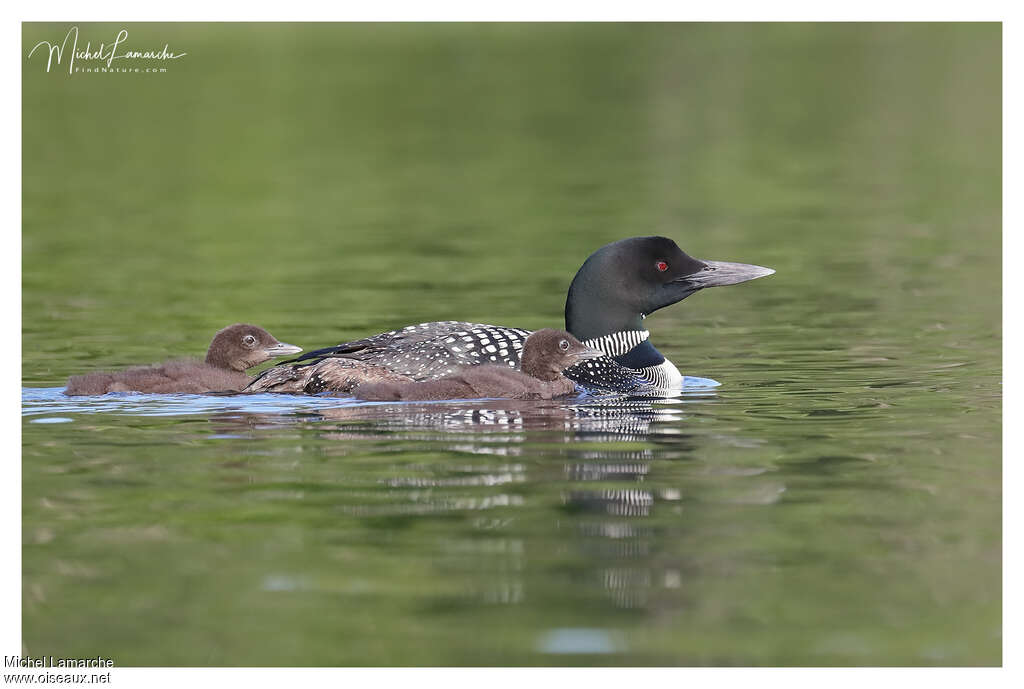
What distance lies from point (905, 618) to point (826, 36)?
3108cm

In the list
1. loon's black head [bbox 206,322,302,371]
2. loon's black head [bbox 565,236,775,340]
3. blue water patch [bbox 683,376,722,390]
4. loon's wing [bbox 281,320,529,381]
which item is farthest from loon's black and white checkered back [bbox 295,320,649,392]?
loon's black head [bbox 206,322,302,371]

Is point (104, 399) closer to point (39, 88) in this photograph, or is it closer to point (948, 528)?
point (948, 528)

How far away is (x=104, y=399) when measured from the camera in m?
8.48

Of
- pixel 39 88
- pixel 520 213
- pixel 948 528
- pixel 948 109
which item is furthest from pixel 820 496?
pixel 39 88

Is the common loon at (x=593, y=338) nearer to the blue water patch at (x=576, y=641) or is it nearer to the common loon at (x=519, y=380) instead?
the common loon at (x=519, y=380)

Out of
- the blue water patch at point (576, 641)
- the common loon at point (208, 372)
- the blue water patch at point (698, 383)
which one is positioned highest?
the common loon at point (208, 372)

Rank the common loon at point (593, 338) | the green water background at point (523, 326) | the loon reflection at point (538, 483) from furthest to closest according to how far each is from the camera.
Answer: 1. the common loon at point (593, 338)
2. the loon reflection at point (538, 483)
3. the green water background at point (523, 326)

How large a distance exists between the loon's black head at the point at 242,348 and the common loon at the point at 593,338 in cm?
45

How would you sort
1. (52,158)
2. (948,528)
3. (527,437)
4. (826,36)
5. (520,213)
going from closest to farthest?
(948,528), (527,437), (520,213), (52,158), (826,36)

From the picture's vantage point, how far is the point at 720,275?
31.5 feet

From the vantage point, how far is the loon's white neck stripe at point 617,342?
9.49 meters

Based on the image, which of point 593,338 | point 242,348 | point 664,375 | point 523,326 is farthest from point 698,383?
point 242,348

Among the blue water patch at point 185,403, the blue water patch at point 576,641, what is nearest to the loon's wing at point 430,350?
the blue water patch at point 185,403

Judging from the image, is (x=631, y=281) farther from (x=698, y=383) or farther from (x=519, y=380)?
(x=519, y=380)
